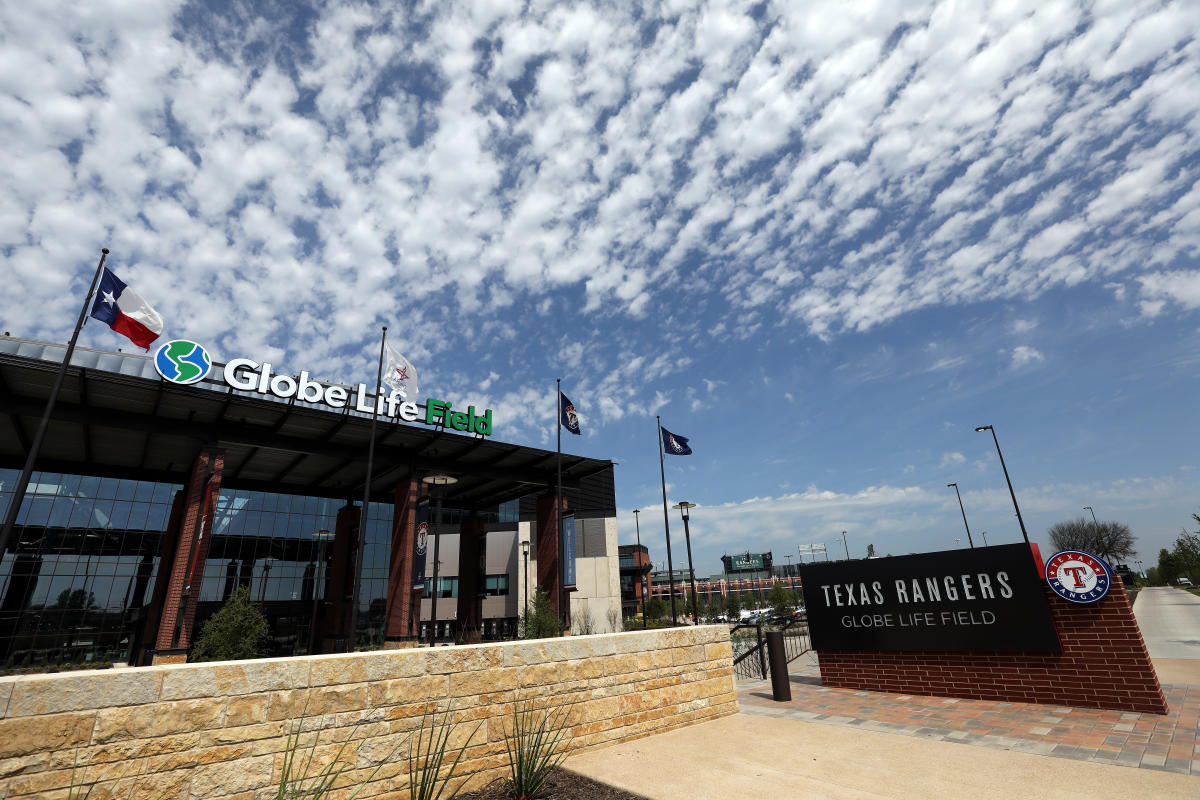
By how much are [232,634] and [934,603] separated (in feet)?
77.9

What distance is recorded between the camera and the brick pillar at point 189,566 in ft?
70.0

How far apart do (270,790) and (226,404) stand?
74.3ft

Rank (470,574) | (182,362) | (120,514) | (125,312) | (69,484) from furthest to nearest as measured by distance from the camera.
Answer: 1. (470,574)
2. (120,514)
3. (69,484)
4. (182,362)
5. (125,312)

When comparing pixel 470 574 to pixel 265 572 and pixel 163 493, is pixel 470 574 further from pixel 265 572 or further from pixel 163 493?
pixel 163 493

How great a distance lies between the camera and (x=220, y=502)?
112 feet

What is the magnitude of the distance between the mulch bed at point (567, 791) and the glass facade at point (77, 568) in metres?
33.6

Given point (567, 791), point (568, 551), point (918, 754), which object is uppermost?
point (568, 551)

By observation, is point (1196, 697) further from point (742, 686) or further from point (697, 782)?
point (697, 782)

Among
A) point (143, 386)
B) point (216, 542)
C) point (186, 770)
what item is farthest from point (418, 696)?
point (216, 542)

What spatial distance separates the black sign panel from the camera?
33.3 feet

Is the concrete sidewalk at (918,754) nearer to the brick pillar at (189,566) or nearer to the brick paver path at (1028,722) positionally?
the brick paver path at (1028,722)

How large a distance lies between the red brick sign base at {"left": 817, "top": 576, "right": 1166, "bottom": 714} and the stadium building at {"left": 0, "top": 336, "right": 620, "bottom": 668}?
56.2ft

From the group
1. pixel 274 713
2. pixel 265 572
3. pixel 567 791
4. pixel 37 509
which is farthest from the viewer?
pixel 265 572

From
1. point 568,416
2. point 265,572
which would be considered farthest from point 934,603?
point 265,572
